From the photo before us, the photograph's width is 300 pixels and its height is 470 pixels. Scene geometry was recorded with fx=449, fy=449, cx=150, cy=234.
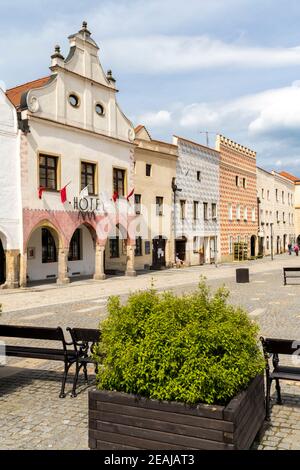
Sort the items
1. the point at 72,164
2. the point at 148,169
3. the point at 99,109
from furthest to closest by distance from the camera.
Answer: the point at 148,169
the point at 99,109
the point at 72,164

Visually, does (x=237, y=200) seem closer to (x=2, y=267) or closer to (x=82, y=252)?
(x=82, y=252)

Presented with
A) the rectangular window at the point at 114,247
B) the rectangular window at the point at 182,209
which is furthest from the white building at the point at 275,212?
the rectangular window at the point at 114,247

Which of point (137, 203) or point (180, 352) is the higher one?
point (137, 203)

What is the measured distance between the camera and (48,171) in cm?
2270

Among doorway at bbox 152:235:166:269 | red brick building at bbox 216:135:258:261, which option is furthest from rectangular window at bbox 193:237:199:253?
red brick building at bbox 216:135:258:261

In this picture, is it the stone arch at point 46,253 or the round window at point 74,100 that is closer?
the stone arch at point 46,253

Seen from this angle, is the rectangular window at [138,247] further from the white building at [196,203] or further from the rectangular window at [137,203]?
the white building at [196,203]

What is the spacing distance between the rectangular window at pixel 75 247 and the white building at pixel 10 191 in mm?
5783

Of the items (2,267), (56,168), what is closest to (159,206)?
(56,168)

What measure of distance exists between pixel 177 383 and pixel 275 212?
58440 mm

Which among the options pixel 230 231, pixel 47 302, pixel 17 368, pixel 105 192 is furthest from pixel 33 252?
pixel 230 231

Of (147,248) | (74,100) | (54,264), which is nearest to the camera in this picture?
(74,100)

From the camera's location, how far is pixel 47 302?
16266mm

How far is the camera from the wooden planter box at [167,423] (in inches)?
158
